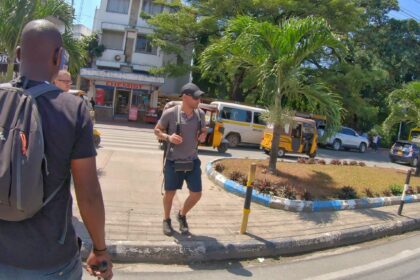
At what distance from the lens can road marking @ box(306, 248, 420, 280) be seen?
5.20 meters

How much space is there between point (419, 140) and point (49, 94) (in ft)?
57.7

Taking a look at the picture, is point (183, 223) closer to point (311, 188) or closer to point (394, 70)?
point (311, 188)

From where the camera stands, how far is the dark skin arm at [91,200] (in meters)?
2.01

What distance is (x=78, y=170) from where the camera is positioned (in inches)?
78.5

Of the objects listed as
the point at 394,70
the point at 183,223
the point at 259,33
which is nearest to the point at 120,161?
the point at 259,33

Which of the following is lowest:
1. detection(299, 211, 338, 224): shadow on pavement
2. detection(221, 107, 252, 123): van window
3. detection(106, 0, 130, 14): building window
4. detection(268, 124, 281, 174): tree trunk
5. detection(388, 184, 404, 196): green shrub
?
detection(299, 211, 338, 224): shadow on pavement

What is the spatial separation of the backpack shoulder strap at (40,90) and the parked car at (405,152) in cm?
2388

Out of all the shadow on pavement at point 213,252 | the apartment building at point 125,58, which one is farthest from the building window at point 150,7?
the shadow on pavement at point 213,252

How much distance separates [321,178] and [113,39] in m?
25.1

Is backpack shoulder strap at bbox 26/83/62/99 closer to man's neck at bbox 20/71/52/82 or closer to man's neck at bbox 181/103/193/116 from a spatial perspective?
man's neck at bbox 20/71/52/82

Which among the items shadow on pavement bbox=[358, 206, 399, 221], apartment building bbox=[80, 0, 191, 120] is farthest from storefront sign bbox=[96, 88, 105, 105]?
shadow on pavement bbox=[358, 206, 399, 221]

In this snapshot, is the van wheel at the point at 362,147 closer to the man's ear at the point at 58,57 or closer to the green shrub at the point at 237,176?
the green shrub at the point at 237,176

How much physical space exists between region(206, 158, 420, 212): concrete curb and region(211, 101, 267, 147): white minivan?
10085mm

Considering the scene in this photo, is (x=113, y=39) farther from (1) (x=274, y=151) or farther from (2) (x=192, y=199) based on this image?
(2) (x=192, y=199)
